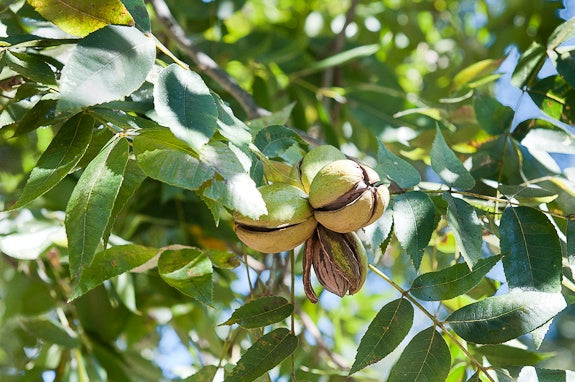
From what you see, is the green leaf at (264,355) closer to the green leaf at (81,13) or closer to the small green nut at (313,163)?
the small green nut at (313,163)

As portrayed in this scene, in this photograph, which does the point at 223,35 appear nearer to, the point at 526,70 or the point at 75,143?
the point at 526,70

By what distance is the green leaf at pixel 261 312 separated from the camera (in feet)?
3.71

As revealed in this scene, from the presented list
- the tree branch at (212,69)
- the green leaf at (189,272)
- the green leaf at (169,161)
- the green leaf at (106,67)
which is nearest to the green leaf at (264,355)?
the green leaf at (189,272)

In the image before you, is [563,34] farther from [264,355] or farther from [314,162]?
[264,355]

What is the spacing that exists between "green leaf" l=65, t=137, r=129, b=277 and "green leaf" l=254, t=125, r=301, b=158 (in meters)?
0.27

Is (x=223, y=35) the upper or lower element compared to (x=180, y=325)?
upper

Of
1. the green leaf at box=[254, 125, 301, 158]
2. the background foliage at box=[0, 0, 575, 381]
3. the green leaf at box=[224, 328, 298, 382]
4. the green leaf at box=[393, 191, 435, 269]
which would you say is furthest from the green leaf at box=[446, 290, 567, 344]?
the green leaf at box=[254, 125, 301, 158]

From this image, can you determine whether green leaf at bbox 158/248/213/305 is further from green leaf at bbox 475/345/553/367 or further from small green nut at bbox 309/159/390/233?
green leaf at bbox 475/345/553/367

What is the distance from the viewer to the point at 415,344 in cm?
110

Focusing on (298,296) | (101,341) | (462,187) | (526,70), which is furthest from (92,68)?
(298,296)

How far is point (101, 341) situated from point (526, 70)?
1.27m

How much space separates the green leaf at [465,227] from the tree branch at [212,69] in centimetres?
57

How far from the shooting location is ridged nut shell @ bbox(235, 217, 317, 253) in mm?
1030

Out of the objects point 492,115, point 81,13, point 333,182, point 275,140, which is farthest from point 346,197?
point 492,115
